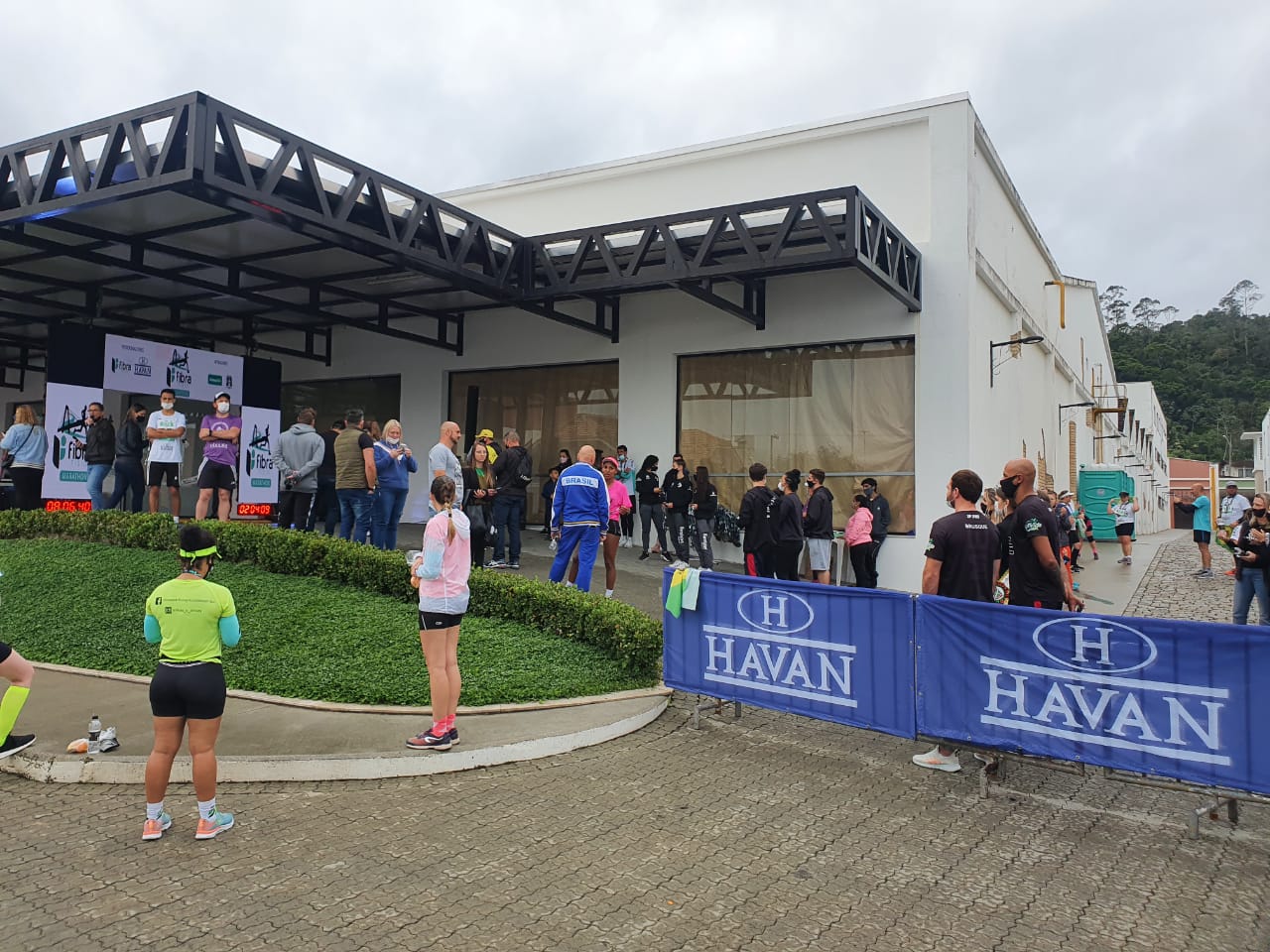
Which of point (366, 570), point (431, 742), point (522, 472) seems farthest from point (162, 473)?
point (431, 742)

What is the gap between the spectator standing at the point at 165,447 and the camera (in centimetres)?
1106

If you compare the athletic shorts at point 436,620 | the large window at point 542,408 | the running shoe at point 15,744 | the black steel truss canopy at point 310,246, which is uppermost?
the black steel truss canopy at point 310,246

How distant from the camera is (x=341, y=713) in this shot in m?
6.09

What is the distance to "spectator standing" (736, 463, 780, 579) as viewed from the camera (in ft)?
32.6

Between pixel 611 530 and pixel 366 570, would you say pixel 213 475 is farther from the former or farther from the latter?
pixel 611 530

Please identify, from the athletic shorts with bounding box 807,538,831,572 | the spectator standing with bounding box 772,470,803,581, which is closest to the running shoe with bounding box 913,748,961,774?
the spectator standing with bounding box 772,470,803,581

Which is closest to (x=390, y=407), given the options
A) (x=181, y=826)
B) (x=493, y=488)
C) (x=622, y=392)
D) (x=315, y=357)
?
(x=315, y=357)

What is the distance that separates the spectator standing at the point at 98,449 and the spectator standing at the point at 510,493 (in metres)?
5.56

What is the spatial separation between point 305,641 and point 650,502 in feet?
22.7

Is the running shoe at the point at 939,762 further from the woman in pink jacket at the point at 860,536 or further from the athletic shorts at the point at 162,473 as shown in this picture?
the athletic shorts at the point at 162,473

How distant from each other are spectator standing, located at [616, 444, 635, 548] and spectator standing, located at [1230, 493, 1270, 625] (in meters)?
8.71

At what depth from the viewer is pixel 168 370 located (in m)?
14.6

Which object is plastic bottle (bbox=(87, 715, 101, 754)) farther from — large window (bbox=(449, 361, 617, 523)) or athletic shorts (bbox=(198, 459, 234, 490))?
large window (bbox=(449, 361, 617, 523))

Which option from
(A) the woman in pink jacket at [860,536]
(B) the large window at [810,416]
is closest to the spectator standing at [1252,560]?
(A) the woman in pink jacket at [860,536]
